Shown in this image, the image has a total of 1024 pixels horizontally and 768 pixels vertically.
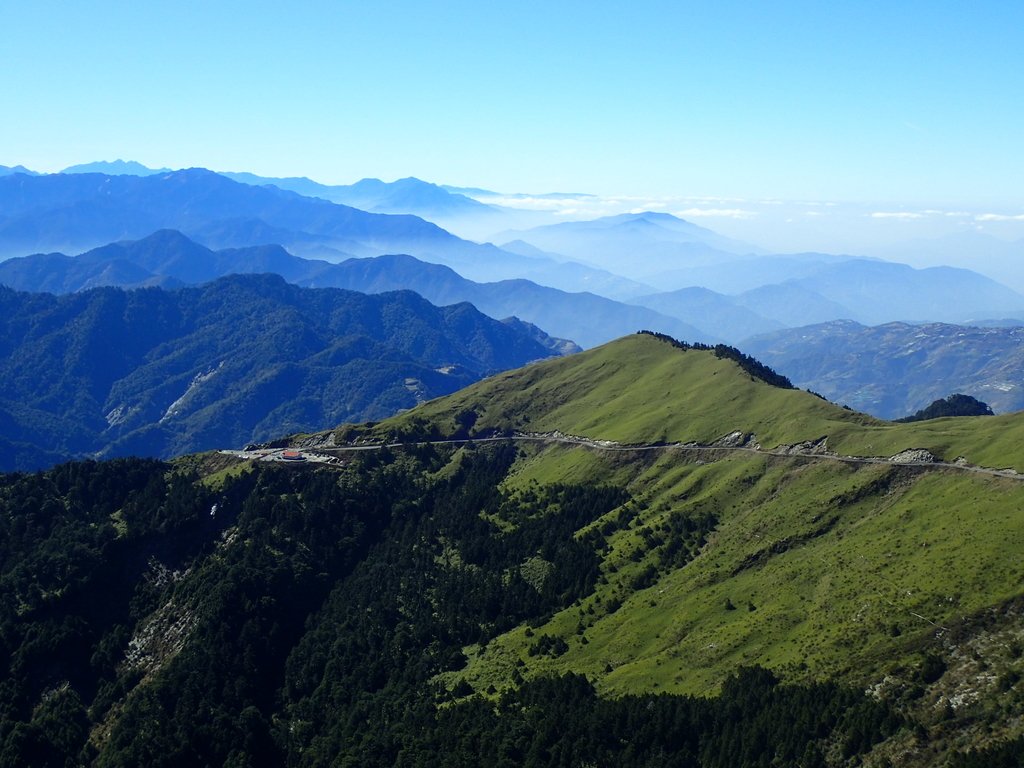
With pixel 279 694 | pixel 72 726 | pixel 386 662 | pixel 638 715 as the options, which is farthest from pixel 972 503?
pixel 72 726

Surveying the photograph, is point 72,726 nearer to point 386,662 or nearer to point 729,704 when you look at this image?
point 386,662

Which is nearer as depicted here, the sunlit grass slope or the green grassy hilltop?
the green grassy hilltop

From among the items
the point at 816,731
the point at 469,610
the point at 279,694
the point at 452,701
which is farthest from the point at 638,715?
the point at 279,694

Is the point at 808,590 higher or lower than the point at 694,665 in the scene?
higher

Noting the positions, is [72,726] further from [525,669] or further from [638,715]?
[638,715]

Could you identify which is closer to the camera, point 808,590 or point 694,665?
point 694,665

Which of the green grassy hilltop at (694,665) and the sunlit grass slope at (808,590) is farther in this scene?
the sunlit grass slope at (808,590)

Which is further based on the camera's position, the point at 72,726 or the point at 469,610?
the point at 469,610

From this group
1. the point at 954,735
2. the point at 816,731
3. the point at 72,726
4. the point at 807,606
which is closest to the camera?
the point at 954,735

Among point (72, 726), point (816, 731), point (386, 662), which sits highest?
point (816, 731)

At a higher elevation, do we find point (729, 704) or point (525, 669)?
point (729, 704)

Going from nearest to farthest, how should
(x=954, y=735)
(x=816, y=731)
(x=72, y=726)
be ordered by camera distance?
(x=954, y=735)
(x=816, y=731)
(x=72, y=726)
